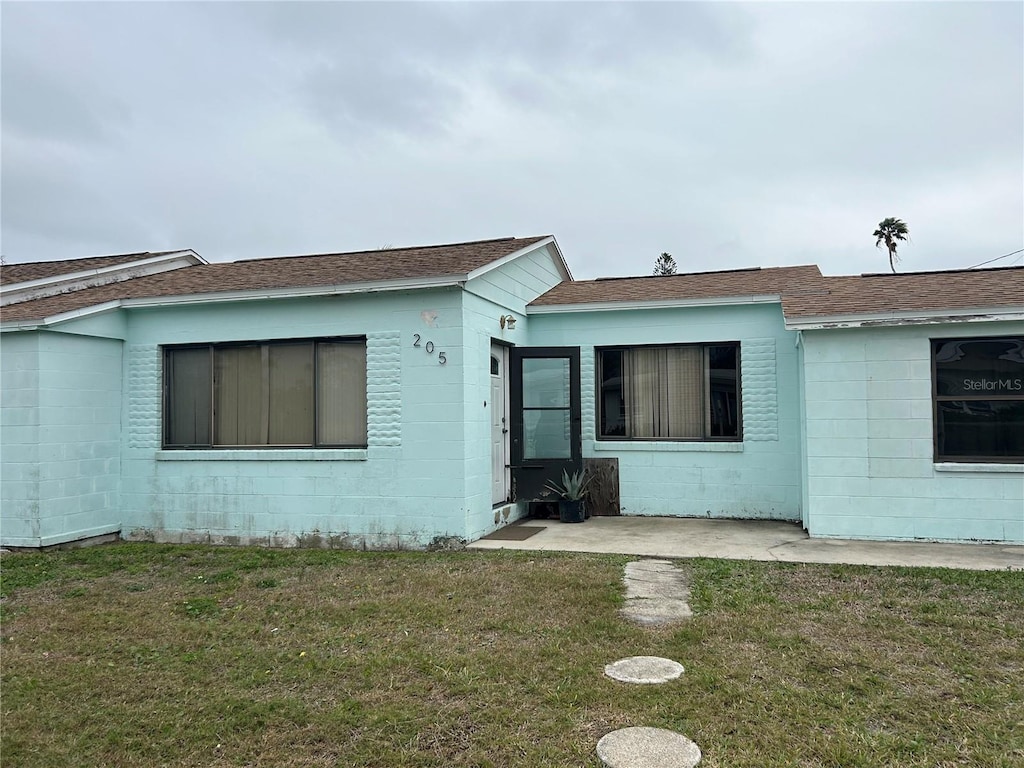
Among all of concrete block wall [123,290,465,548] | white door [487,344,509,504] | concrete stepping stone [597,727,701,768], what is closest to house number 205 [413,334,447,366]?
concrete block wall [123,290,465,548]

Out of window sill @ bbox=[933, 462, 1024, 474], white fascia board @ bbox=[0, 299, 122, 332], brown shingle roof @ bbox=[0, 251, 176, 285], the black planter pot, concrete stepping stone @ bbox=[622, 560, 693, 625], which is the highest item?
brown shingle roof @ bbox=[0, 251, 176, 285]

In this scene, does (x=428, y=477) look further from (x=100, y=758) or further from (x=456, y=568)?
(x=100, y=758)

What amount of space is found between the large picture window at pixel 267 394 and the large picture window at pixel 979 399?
636 centimetres

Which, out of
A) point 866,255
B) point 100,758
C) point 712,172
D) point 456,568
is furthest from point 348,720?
point 866,255

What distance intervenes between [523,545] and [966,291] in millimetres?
5709

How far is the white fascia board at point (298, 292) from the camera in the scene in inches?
303

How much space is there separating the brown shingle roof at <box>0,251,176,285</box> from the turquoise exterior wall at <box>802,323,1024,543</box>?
11075 mm

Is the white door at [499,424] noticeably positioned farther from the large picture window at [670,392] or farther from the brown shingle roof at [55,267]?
the brown shingle roof at [55,267]

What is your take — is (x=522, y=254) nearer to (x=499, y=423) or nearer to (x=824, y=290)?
(x=499, y=423)

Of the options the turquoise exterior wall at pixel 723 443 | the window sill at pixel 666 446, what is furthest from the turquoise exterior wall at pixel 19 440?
the window sill at pixel 666 446

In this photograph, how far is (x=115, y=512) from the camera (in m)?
8.83

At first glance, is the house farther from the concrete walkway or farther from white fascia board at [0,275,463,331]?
the concrete walkway

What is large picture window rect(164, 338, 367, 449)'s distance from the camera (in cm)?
828

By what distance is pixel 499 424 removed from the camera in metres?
9.33
